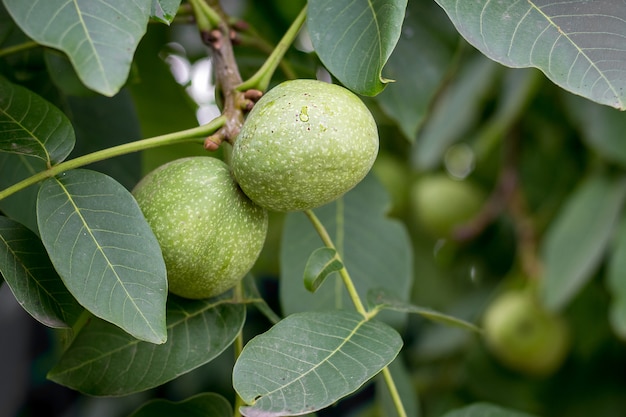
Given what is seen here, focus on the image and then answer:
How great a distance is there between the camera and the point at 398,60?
4.06 ft

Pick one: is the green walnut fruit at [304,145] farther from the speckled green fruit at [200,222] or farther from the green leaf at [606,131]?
the green leaf at [606,131]

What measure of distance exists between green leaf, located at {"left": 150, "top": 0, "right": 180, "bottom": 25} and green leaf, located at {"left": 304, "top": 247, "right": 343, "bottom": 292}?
0.96 feet

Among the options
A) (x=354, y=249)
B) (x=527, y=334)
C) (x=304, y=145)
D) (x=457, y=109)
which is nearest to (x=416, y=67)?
(x=354, y=249)

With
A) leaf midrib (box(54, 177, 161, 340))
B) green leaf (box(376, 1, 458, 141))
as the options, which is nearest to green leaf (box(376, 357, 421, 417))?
green leaf (box(376, 1, 458, 141))

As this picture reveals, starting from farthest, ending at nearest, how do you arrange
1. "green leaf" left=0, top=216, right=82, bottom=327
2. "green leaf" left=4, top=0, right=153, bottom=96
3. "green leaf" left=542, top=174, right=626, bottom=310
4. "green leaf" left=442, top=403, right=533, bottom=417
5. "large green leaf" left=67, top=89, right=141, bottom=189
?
"green leaf" left=542, top=174, right=626, bottom=310 < "large green leaf" left=67, top=89, right=141, bottom=189 < "green leaf" left=442, top=403, right=533, bottom=417 < "green leaf" left=0, top=216, right=82, bottom=327 < "green leaf" left=4, top=0, right=153, bottom=96

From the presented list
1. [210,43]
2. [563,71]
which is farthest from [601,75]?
[210,43]

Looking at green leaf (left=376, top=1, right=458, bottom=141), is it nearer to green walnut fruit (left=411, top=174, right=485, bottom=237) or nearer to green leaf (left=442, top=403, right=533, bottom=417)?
green leaf (left=442, top=403, right=533, bottom=417)

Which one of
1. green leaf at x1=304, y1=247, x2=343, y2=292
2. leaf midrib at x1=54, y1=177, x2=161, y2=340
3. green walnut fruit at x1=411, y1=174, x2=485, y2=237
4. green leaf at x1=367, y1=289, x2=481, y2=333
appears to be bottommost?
green walnut fruit at x1=411, y1=174, x2=485, y2=237

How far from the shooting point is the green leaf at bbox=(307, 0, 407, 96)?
0.76 metres

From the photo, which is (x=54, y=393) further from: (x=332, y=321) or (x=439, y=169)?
(x=332, y=321)

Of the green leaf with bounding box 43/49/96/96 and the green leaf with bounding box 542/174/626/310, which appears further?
the green leaf with bounding box 542/174/626/310

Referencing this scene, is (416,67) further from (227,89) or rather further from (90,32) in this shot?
(90,32)

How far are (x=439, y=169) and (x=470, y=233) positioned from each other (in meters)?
0.34

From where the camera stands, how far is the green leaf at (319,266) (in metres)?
0.83
